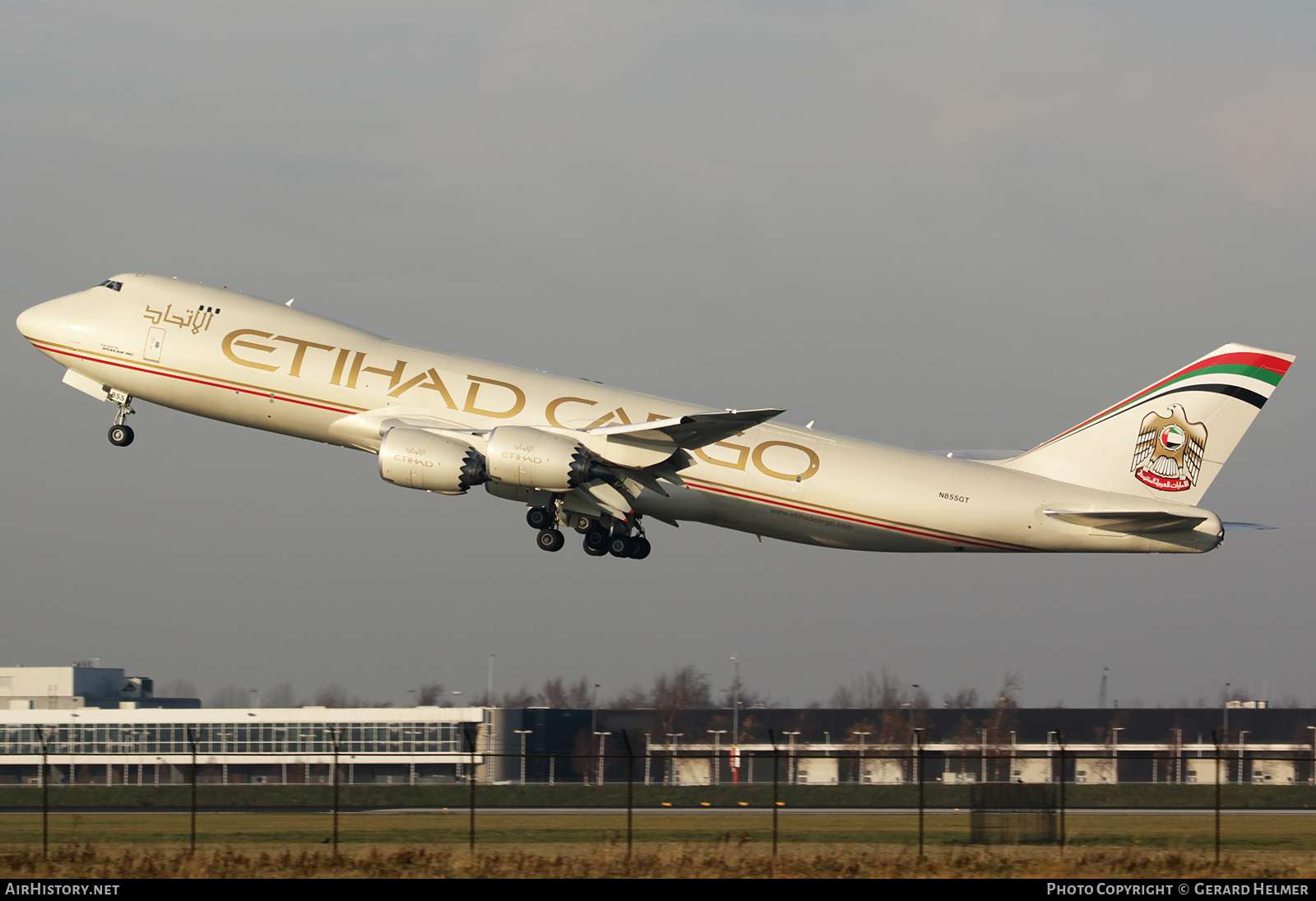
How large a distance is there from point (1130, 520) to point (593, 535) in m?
16.5

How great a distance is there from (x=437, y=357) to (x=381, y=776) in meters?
35.6

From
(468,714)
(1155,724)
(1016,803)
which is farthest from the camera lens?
(1155,724)

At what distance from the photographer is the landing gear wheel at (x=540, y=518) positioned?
47.2 m

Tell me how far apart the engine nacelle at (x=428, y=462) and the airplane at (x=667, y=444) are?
5 centimetres

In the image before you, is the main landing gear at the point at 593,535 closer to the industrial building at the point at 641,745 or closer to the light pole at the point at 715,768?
the light pole at the point at 715,768

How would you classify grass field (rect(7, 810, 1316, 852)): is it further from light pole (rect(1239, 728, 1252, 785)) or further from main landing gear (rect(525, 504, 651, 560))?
light pole (rect(1239, 728, 1252, 785))

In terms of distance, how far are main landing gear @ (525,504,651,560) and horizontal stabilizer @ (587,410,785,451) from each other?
407cm

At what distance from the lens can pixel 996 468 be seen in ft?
149

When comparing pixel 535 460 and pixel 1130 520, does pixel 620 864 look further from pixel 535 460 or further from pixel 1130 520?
pixel 1130 520

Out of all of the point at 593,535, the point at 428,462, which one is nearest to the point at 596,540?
the point at 593,535

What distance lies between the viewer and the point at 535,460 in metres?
43.1
